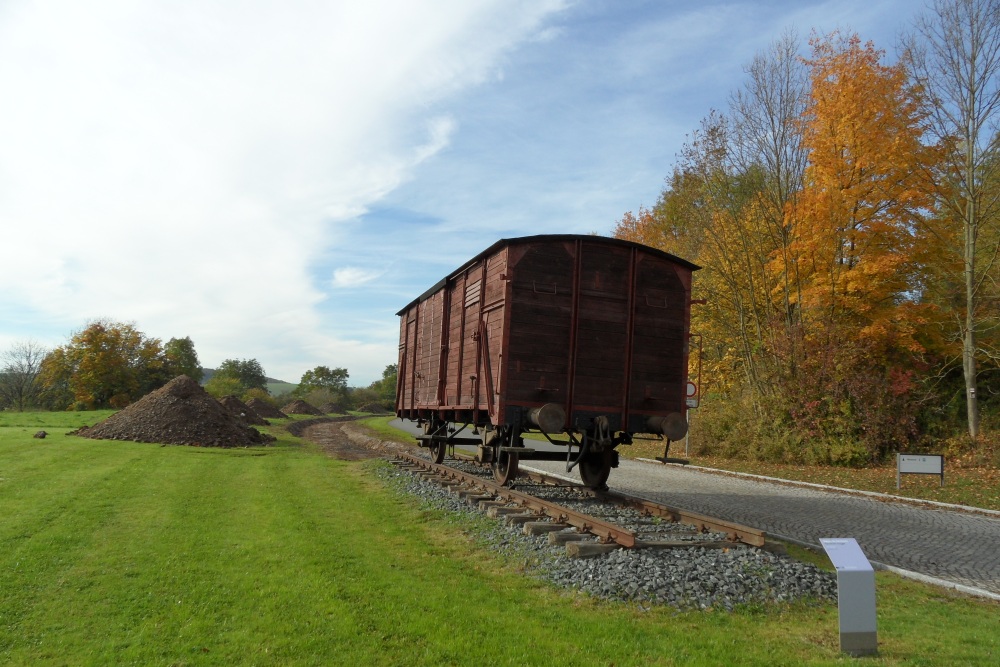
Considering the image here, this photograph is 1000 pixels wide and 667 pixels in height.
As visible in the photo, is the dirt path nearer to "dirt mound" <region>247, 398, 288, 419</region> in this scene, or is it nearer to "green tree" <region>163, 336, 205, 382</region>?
"dirt mound" <region>247, 398, 288, 419</region>

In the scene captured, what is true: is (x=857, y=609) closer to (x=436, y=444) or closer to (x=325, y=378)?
(x=436, y=444)

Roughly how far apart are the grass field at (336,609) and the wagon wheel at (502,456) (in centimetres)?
196

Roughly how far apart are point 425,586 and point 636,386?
5.44 metres

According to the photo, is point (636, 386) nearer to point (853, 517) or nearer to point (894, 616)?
point (853, 517)

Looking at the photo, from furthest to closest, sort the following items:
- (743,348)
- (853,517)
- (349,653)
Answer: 1. (743,348)
2. (853,517)
3. (349,653)

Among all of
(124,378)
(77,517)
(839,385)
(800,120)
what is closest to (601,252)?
(77,517)

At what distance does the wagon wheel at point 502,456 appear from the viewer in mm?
10781

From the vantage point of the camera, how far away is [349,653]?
15.0ft

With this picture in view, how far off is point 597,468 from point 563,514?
3475 millimetres

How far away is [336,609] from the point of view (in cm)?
536

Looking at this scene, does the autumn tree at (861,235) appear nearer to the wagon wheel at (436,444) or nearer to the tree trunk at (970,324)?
the tree trunk at (970,324)

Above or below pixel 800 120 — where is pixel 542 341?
below

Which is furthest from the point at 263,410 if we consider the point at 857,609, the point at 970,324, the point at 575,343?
the point at 857,609

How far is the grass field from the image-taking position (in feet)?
15.3
